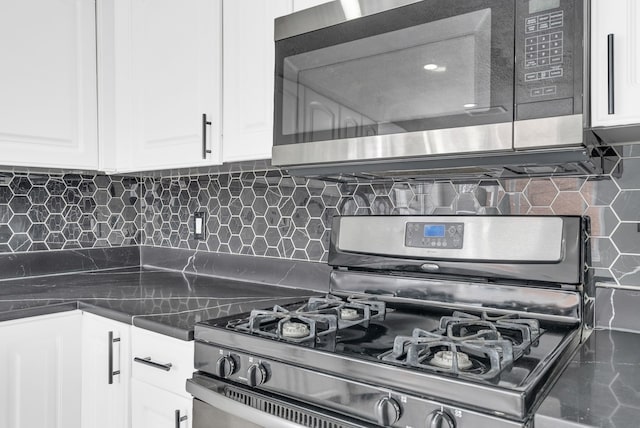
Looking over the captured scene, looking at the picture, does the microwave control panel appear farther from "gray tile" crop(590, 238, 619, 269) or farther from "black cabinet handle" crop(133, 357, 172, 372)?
"black cabinet handle" crop(133, 357, 172, 372)

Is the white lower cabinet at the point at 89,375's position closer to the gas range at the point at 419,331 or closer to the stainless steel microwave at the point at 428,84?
the gas range at the point at 419,331

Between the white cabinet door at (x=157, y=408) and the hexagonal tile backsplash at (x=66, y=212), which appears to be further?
the hexagonal tile backsplash at (x=66, y=212)

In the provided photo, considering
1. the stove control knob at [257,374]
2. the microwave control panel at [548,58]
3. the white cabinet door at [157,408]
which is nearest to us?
the microwave control panel at [548,58]

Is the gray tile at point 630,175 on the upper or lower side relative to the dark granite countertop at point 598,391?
upper

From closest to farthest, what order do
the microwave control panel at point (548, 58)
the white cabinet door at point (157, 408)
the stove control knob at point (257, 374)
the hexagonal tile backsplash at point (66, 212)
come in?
the microwave control panel at point (548, 58), the stove control knob at point (257, 374), the white cabinet door at point (157, 408), the hexagonal tile backsplash at point (66, 212)

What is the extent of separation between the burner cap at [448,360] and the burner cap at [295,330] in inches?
12.0

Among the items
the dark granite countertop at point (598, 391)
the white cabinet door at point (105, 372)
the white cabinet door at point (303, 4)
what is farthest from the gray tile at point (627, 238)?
the white cabinet door at point (105, 372)

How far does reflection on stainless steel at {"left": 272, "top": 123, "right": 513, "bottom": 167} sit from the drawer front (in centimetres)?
57

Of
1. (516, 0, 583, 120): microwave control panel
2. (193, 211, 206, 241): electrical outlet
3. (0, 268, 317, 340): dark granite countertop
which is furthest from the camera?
(193, 211, 206, 241): electrical outlet

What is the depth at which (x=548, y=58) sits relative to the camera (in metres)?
0.94

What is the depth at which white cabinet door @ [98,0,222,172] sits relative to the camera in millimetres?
1584

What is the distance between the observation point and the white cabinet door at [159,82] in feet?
5.20

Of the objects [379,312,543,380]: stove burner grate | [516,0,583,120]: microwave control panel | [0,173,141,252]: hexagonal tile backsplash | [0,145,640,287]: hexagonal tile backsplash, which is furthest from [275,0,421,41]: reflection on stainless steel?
[0,173,141,252]: hexagonal tile backsplash

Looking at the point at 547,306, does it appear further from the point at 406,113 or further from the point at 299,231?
the point at 299,231
